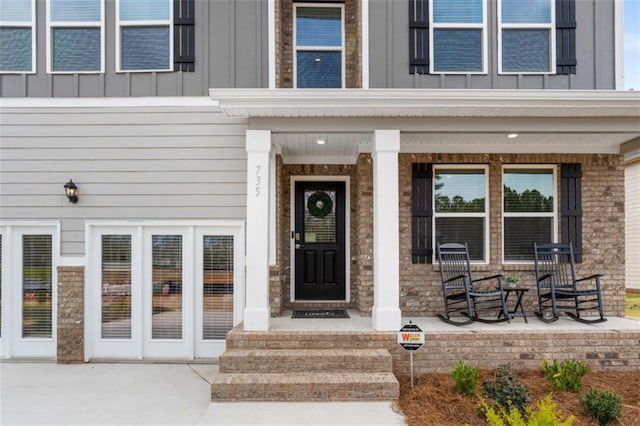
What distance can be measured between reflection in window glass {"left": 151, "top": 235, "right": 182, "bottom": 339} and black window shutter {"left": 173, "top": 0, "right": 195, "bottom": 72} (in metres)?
2.22

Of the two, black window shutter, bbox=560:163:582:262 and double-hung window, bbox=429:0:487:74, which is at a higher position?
double-hung window, bbox=429:0:487:74

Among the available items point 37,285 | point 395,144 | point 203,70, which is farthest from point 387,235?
point 37,285

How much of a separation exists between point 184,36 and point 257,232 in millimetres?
2786

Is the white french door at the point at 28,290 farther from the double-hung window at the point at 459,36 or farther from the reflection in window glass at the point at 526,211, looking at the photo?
the reflection in window glass at the point at 526,211

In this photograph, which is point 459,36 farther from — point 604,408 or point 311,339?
point 604,408

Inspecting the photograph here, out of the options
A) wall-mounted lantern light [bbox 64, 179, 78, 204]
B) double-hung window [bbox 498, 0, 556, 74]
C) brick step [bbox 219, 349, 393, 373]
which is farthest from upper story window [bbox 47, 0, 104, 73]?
double-hung window [bbox 498, 0, 556, 74]

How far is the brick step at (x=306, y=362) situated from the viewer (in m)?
3.90

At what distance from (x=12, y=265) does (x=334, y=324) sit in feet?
13.8

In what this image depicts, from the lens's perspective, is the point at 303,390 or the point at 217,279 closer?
the point at 303,390

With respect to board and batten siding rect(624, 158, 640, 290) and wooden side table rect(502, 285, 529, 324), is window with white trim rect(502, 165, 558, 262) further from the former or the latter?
board and batten siding rect(624, 158, 640, 290)

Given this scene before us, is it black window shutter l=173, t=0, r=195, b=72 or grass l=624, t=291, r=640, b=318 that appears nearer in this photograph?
black window shutter l=173, t=0, r=195, b=72

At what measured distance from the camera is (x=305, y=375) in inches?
151

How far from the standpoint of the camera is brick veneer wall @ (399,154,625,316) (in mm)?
5180

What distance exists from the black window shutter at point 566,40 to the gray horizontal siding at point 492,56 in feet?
0.24
